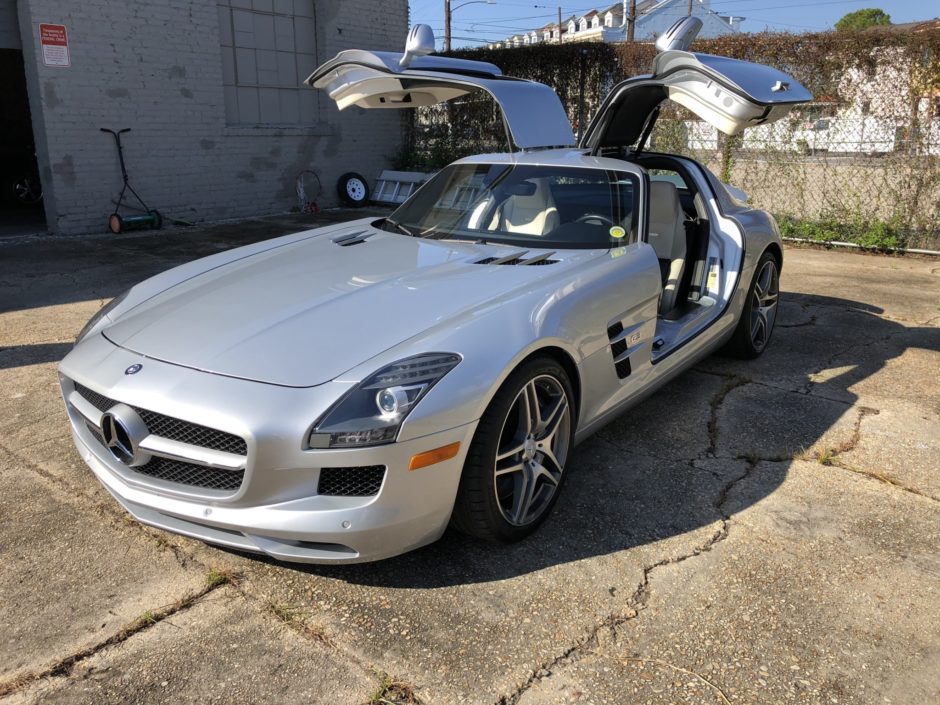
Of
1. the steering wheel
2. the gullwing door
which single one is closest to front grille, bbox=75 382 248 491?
the steering wheel

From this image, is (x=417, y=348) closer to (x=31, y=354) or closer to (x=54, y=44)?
(x=31, y=354)

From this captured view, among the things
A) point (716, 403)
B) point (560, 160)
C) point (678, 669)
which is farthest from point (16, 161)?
point (678, 669)

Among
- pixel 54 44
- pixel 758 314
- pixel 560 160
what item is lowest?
pixel 758 314

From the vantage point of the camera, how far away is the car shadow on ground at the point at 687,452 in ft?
9.19

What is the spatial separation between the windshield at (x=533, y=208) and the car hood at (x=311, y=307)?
0.73ft

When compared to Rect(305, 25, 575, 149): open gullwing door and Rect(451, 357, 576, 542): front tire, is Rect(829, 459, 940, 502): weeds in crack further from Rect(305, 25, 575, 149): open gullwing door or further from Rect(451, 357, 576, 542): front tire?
Rect(305, 25, 575, 149): open gullwing door

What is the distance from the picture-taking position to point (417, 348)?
253cm

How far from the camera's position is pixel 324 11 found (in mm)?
12984

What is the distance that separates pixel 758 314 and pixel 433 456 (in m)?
3.47

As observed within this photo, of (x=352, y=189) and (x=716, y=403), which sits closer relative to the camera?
(x=716, y=403)

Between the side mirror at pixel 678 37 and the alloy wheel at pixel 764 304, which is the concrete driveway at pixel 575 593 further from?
the side mirror at pixel 678 37

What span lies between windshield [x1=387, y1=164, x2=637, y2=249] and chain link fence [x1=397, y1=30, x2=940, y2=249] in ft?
22.8

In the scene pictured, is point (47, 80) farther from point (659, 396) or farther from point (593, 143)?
point (659, 396)

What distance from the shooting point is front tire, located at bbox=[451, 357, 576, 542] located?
2.57 metres
